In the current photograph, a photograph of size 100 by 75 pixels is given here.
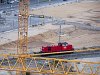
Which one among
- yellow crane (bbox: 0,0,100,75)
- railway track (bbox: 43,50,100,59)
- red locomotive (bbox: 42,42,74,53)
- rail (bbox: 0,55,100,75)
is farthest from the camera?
red locomotive (bbox: 42,42,74,53)

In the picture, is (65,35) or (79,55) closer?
(79,55)

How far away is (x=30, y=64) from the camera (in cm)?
5412

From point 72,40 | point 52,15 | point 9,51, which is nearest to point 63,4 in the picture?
point 52,15

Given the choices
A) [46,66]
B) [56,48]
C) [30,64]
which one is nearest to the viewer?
[30,64]

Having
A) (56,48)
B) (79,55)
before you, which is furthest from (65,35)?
(79,55)

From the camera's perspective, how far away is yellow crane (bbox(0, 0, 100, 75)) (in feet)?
159

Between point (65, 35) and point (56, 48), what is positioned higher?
point (56, 48)

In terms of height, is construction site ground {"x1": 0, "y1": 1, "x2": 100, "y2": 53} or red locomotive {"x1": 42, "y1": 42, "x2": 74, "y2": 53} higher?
red locomotive {"x1": 42, "y1": 42, "x2": 74, "y2": 53}

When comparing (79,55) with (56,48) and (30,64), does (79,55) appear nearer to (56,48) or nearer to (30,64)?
(56,48)

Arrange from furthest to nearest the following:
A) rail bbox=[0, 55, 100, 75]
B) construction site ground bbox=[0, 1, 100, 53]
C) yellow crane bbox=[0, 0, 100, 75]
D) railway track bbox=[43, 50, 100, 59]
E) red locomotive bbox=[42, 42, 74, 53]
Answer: construction site ground bbox=[0, 1, 100, 53] → red locomotive bbox=[42, 42, 74, 53] → railway track bbox=[43, 50, 100, 59] → yellow crane bbox=[0, 0, 100, 75] → rail bbox=[0, 55, 100, 75]

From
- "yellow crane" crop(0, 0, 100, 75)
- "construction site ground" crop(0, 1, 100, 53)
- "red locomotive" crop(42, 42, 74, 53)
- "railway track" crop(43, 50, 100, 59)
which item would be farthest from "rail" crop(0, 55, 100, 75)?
"construction site ground" crop(0, 1, 100, 53)

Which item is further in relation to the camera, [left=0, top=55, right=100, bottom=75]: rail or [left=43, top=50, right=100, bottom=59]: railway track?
[left=43, top=50, right=100, bottom=59]: railway track

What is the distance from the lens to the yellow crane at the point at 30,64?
159 feet

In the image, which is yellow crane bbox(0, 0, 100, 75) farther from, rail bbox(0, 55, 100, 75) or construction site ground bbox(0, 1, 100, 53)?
construction site ground bbox(0, 1, 100, 53)
